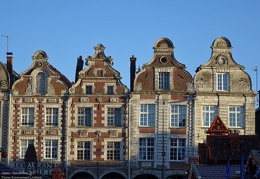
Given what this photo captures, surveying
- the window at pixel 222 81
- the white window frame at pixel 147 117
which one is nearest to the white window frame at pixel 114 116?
the white window frame at pixel 147 117

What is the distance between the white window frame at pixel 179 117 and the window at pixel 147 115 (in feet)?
4.43

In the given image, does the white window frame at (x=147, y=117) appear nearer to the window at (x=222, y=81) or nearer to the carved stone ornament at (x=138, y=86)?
the carved stone ornament at (x=138, y=86)

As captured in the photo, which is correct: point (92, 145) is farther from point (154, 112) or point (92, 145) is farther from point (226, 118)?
point (226, 118)

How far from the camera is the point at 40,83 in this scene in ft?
162

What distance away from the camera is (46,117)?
49.1 m

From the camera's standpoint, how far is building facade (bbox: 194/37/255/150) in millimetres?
48562

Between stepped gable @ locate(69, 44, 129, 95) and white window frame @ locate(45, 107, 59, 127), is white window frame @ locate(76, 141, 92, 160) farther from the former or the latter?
stepped gable @ locate(69, 44, 129, 95)

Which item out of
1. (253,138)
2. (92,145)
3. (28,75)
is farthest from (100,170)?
(253,138)

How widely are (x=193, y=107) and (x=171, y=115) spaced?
1576 mm

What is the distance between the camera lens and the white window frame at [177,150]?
4816 centimetres

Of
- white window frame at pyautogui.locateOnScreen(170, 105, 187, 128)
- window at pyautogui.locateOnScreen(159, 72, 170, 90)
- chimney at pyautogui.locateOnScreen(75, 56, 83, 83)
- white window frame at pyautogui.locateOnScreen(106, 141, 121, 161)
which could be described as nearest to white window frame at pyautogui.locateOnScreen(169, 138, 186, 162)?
white window frame at pyautogui.locateOnScreen(170, 105, 187, 128)

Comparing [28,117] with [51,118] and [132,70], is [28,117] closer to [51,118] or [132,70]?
[51,118]

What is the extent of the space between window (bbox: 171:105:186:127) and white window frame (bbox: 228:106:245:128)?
3.12 metres

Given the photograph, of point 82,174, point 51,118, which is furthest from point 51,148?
point 82,174
